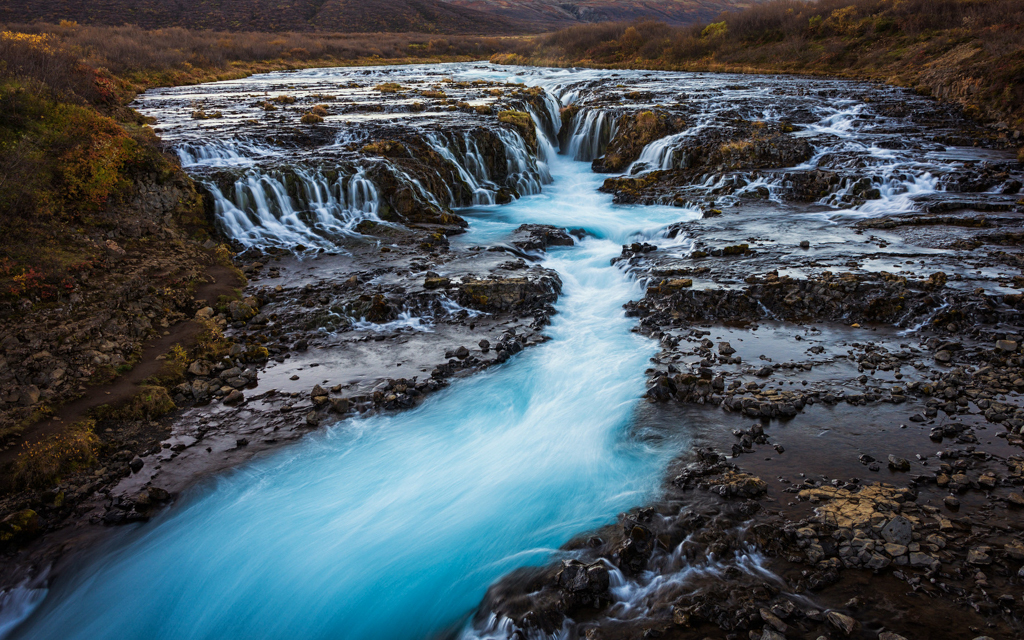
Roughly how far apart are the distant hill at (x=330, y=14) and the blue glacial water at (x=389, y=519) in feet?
Result: 222

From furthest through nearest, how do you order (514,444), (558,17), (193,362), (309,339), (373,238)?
(558,17)
(373,238)
(309,339)
(193,362)
(514,444)

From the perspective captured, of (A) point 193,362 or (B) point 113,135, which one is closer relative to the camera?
(A) point 193,362

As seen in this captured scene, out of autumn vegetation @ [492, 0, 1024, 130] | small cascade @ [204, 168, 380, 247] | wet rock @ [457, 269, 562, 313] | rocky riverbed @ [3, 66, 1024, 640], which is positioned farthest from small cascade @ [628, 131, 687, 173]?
autumn vegetation @ [492, 0, 1024, 130]

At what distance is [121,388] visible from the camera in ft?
28.2

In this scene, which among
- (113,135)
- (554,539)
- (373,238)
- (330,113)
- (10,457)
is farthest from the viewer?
(330,113)

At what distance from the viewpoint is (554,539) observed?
6.45 m

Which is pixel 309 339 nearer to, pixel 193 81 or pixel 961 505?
pixel 961 505

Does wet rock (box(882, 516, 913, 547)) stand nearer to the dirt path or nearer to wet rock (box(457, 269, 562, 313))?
wet rock (box(457, 269, 562, 313))

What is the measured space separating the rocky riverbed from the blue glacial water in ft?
1.24

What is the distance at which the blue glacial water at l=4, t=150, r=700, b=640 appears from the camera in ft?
19.1

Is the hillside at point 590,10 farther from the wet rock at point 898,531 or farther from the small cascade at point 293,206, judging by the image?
the wet rock at point 898,531

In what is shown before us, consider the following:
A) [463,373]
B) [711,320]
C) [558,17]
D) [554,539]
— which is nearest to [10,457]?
[463,373]

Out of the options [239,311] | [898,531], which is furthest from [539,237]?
[898,531]

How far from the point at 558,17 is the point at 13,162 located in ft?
533
